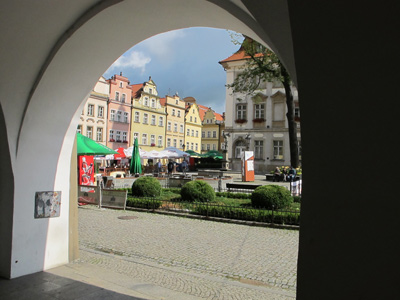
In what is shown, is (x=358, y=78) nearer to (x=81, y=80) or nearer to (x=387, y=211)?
(x=387, y=211)

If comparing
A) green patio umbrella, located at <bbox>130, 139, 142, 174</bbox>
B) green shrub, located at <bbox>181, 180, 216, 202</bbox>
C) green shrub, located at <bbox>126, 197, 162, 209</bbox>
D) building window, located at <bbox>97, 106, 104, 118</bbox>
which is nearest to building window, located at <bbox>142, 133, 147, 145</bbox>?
building window, located at <bbox>97, 106, 104, 118</bbox>

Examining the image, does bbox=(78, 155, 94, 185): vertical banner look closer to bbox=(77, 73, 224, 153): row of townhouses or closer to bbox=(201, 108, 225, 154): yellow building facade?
bbox=(77, 73, 224, 153): row of townhouses

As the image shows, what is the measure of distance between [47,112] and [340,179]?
4693 millimetres

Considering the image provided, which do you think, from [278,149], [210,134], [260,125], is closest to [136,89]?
[210,134]

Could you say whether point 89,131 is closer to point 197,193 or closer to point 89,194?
point 89,194

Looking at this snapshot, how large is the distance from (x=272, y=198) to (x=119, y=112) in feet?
125

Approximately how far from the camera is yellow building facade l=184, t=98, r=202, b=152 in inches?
2466

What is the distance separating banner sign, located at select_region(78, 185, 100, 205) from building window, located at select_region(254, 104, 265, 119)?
31991 millimetres

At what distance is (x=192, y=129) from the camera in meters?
64.2

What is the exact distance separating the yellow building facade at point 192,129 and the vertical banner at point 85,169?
4758cm

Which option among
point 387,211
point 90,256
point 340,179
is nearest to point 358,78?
point 340,179

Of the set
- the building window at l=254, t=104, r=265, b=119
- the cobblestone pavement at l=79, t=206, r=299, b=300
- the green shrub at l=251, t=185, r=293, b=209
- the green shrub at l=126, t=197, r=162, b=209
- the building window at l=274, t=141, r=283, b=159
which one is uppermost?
the building window at l=254, t=104, r=265, b=119

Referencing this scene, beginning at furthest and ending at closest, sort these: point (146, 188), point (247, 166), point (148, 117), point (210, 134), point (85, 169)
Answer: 1. point (210, 134)
2. point (148, 117)
3. point (247, 166)
4. point (85, 169)
5. point (146, 188)

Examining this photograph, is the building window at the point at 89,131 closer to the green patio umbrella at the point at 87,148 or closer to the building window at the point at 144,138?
the building window at the point at 144,138
